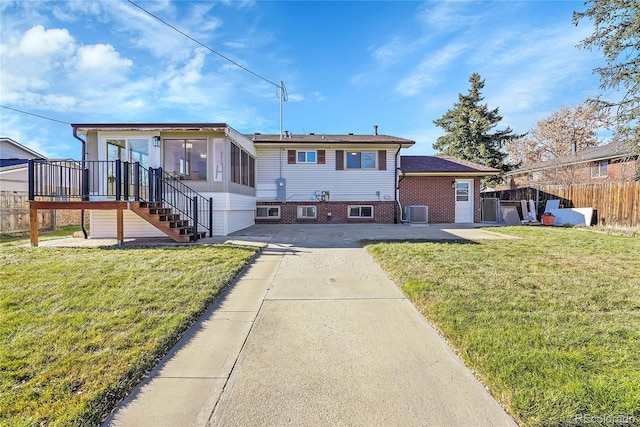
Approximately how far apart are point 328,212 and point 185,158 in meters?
7.02

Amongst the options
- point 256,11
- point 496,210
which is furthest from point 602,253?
point 256,11

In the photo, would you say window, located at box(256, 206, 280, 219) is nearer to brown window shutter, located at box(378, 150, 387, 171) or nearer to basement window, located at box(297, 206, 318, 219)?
basement window, located at box(297, 206, 318, 219)

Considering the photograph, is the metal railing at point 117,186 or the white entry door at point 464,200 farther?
the white entry door at point 464,200

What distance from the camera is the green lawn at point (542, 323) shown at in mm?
1884

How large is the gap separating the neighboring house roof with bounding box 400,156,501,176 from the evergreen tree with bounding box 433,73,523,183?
37.8ft

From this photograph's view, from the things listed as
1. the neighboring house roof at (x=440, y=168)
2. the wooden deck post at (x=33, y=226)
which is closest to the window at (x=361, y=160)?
the neighboring house roof at (x=440, y=168)

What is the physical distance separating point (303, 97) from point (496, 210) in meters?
12.3

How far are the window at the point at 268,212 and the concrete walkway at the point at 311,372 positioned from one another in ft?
34.8

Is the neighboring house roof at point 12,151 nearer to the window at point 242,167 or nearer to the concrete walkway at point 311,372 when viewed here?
the window at point 242,167

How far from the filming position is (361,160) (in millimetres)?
14539

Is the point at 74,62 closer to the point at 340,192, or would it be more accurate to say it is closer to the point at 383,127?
the point at 340,192

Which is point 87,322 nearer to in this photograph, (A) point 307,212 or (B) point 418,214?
(A) point 307,212

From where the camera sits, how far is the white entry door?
14812 mm

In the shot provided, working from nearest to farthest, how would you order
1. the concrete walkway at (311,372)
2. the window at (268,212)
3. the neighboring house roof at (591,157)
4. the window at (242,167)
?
1. the concrete walkway at (311,372)
2. the window at (242,167)
3. the window at (268,212)
4. the neighboring house roof at (591,157)
